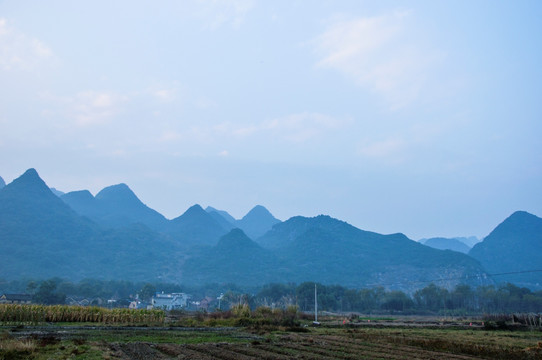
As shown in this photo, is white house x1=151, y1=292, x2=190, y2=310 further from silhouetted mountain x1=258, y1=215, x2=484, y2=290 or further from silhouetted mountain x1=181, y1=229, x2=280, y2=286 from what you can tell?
silhouetted mountain x1=258, y1=215, x2=484, y2=290

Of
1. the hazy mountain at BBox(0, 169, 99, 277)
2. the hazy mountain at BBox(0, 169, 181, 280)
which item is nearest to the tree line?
the hazy mountain at BBox(0, 169, 99, 277)

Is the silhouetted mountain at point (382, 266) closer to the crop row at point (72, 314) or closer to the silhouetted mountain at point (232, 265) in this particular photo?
the silhouetted mountain at point (232, 265)

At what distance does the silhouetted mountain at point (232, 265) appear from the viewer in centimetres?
16788

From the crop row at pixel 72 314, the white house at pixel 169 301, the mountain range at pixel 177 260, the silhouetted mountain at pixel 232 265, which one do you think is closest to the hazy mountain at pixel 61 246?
the mountain range at pixel 177 260

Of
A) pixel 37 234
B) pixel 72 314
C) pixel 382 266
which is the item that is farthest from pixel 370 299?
pixel 37 234

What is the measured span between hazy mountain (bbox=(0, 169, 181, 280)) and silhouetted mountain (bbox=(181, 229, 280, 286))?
1149 centimetres

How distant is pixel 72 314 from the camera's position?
3456 cm

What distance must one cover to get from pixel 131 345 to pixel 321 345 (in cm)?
873

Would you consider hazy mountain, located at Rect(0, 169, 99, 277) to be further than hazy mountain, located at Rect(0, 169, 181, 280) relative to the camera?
No

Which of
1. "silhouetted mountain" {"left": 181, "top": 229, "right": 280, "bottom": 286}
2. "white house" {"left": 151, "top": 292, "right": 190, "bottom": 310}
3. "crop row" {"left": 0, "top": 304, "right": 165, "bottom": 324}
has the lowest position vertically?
"white house" {"left": 151, "top": 292, "right": 190, "bottom": 310}

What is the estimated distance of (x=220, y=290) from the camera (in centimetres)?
13912

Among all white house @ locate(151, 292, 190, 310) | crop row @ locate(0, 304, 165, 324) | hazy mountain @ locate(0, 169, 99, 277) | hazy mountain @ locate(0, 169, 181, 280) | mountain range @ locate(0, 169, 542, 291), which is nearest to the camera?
crop row @ locate(0, 304, 165, 324)

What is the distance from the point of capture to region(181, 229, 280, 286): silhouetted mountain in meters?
168

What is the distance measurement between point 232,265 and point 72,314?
147446 mm
